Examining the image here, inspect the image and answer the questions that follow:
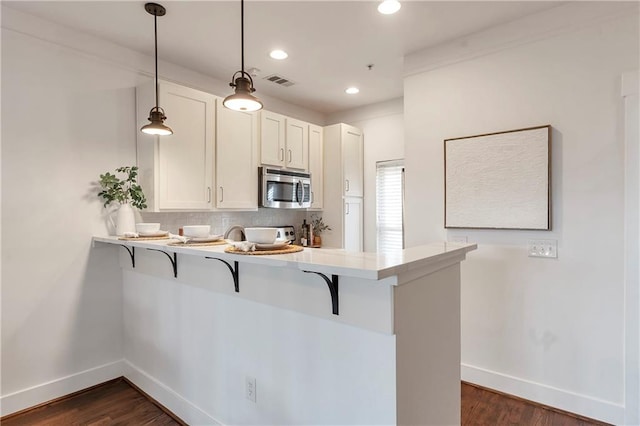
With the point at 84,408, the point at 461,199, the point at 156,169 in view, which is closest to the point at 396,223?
the point at 461,199

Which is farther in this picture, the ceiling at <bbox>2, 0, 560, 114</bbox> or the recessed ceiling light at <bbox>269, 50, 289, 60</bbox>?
the recessed ceiling light at <bbox>269, 50, 289, 60</bbox>

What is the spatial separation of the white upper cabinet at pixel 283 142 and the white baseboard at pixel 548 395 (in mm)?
2643

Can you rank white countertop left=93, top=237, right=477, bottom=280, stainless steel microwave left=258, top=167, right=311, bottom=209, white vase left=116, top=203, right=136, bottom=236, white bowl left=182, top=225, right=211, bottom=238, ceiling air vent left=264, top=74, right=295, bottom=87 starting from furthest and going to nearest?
1. stainless steel microwave left=258, top=167, right=311, bottom=209
2. ceiling air vent left=264, top=74, right=295, bottom=87
3. white vase left=116, top=203, right=136, bottom=236
4. white bowl left=182, top=225, right=211, bottom=238
5. white countertop left=93, top=237, right=477, bottom=280

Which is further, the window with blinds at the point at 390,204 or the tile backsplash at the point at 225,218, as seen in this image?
the window with blinds at the point at 390,204

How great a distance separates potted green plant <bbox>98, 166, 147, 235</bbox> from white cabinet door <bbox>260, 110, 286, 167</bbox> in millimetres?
1275

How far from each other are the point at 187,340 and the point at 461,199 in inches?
87.7

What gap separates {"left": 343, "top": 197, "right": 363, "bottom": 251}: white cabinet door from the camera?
4398 millimetres

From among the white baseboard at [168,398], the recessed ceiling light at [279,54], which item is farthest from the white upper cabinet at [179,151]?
the white baseboard at [168,398]

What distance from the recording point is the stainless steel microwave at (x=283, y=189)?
3.68 meters

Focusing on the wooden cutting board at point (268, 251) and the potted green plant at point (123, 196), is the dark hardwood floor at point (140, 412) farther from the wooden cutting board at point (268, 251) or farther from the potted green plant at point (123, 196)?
the wooden cutting board at point (268, 251)

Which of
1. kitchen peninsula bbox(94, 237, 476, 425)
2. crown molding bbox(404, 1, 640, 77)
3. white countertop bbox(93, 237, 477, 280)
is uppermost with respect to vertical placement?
crown molding bbox(404, 1, 640, 77)

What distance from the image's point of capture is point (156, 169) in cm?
282

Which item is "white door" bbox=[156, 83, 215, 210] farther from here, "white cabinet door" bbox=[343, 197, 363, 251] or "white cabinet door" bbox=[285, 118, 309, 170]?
"white cabinet door" bbox=[343, 197, 363, 251]

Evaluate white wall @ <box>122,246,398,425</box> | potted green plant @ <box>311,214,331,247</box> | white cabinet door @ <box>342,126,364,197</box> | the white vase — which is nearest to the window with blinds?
white cabinet door @ <box>342,126,364,197</box>
